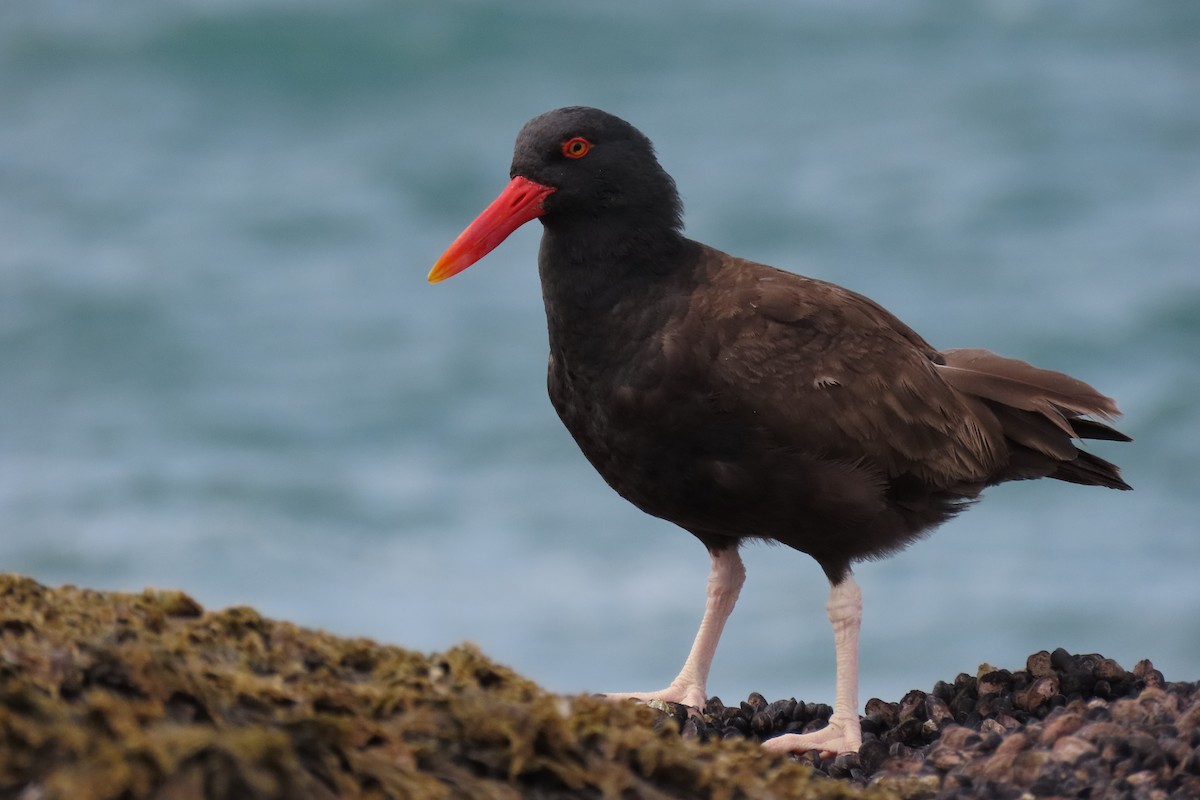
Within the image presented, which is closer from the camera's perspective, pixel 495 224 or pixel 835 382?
pixel 835 382

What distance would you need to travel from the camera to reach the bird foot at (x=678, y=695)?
6.35 m

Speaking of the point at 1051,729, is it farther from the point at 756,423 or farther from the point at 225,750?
the point at 225,750

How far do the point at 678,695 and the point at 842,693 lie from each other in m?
0.87

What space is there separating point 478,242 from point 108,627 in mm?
3164

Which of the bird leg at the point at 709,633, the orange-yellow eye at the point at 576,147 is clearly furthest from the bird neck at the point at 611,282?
the bird leg at the point at 709,633

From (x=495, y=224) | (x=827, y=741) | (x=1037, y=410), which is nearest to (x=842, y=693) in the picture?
(x=827, y=741)

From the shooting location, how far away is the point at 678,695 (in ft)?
21.0

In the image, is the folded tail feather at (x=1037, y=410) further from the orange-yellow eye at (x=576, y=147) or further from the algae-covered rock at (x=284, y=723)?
the algae-covered rock at (x=284, y=723)

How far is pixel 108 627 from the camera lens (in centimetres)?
346

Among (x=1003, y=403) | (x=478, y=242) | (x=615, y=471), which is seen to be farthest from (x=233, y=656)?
(x=1003, y=403)

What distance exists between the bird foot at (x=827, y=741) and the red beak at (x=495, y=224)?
8.15ft

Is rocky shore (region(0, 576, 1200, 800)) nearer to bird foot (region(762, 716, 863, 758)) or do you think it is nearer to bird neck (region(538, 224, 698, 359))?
bird foot (region(762, 716, 863, 758))

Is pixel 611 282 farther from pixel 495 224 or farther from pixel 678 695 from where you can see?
pixel 678 695

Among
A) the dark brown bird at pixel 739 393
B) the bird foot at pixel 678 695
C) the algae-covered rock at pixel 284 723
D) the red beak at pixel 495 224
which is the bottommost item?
the algae-covered rock at pixel 284 723
